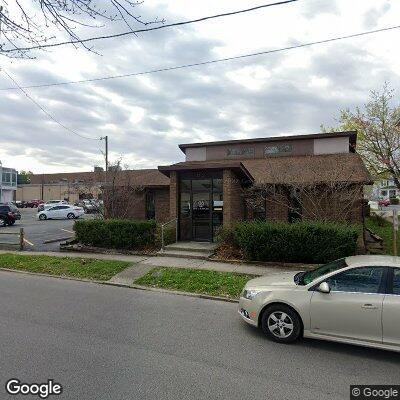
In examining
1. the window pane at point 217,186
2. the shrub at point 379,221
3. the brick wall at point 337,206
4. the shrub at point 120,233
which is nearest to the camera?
the brick wall at point 337,206

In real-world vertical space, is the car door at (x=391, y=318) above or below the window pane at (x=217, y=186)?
below

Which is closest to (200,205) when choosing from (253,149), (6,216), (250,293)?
(253,149)

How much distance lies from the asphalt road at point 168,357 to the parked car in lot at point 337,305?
0.24m

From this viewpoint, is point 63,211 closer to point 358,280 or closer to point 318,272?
point 318,272

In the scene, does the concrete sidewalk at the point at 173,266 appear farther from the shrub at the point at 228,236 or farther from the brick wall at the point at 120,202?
the brick wall at the point at 120,202

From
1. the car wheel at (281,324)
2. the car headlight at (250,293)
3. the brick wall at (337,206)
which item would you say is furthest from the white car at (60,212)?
the car wheel at (281,324)

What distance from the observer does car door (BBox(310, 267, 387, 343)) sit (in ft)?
15.0

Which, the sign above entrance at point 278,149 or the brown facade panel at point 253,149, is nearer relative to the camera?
the brown facade panel at point 253,149

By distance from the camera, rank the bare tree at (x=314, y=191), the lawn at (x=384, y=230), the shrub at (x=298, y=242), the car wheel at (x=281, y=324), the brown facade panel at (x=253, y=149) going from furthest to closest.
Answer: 1. the brown facade panel at (x=253, y=149)
2. the lawn at (x=384, y=230)
3. the bare tree at (x=314, y=191)
4. the shrub at (x=298, y=242)
5. the car wheel at (x=281, y=324)

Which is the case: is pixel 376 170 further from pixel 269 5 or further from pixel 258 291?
pixel 258 291

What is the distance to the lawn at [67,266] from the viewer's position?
998cm

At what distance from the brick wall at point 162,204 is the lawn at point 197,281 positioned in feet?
28.4

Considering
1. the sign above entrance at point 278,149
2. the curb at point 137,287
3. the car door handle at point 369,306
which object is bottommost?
the curb at point 137,287

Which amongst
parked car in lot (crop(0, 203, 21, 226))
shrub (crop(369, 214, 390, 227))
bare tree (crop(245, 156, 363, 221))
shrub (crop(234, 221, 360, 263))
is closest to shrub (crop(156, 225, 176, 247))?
shrub (crop(234, 221, 360, 263))
